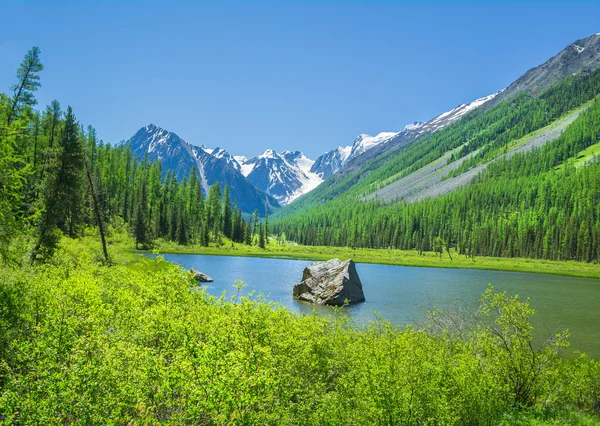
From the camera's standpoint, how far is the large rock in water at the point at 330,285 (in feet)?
162

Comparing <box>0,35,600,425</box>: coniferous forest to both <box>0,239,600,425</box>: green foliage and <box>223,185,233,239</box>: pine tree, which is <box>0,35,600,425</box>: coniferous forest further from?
<box>223,185,233,239</box>: pine tree

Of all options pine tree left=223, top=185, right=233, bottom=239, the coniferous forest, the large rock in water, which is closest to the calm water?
the large rock in water

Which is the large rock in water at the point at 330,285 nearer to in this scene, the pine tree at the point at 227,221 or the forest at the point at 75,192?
the forest at the point at 75,192

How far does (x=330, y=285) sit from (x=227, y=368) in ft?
139

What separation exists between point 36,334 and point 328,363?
34.3 ft

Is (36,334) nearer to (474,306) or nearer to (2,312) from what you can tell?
(2,312)

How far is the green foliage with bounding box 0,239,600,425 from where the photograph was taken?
28.5ft

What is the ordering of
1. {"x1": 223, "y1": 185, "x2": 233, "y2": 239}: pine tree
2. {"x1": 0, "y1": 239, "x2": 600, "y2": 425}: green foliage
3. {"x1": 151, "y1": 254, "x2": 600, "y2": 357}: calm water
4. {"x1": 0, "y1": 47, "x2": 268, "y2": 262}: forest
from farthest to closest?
{"x1": 223, "y1": 185, "x2": 233, "y2": 239}: pine tree, {"x1": 151, "y1": 254, "x2": 600, "y2": 357}: calm water, {"x1": 0, "y1": 47, "x2": 268, "y2": 262}: forest, {"x1": 0, "y1": 239, "x2": 600, "y2": 425}: green foliage

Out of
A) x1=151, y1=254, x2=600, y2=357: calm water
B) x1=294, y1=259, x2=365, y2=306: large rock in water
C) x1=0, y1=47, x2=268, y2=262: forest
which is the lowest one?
x1=151, y1=254, x2=600, y2=357: calm water

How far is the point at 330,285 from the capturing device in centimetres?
5106

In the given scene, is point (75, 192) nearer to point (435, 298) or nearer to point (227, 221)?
point (435, 298)

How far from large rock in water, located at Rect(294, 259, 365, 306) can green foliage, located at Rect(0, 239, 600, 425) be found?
27.4 meters

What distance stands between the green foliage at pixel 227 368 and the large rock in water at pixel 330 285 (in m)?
27.4

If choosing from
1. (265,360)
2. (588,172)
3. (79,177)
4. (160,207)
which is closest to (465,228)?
(588,172)
